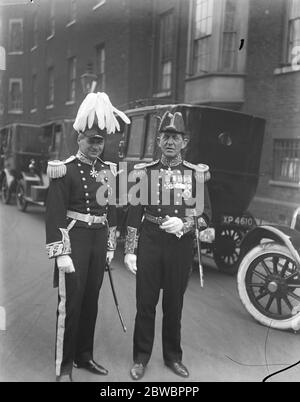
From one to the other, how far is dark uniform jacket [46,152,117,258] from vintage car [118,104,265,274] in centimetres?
203

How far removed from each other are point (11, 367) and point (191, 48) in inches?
125

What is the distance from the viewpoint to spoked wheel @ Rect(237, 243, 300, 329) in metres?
3.35

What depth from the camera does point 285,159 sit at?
15.9 ft

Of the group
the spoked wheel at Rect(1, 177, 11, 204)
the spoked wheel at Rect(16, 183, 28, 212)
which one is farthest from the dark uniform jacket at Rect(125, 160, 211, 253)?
the spoked wheel at Rect(1, 177, 11, 204)

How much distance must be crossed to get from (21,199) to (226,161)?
3403mm

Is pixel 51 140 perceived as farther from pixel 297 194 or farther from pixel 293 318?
pixel 293 318

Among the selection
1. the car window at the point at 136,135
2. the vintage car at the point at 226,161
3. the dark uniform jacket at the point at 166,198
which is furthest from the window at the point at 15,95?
the vintage car at the point at 226,161

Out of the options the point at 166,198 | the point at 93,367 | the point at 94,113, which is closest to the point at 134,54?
the point at 94,113

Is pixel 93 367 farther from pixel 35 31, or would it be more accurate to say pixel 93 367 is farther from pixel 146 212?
pixel 35 31

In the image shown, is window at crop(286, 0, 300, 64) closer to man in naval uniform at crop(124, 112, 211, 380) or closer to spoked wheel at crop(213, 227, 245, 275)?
man in naval uniform at crop(124, 112, 211, 380)

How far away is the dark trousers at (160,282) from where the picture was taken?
2771 mm

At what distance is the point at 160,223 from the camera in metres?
2.77

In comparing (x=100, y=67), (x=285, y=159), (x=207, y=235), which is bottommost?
(x=207, y=235)

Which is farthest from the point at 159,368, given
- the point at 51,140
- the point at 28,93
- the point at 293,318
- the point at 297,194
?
the point at 51,140
